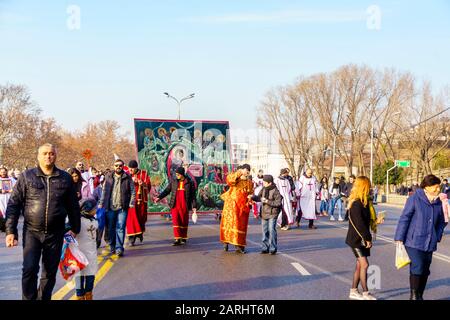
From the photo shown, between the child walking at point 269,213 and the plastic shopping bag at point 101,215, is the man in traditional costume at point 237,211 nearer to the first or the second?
the child walking at point 269,213

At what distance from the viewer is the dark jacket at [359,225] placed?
8914 mm

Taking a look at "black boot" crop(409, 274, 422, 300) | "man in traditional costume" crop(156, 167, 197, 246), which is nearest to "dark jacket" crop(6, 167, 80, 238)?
"black boot" crop(409, 274, 422, 300)

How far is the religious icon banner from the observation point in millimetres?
20141

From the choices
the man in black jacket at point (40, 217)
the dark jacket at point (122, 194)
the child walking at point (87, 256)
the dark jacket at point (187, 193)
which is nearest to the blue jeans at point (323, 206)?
the dark jacket at point (187, 193)

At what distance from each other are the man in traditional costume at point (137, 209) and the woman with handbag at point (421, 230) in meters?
7.82

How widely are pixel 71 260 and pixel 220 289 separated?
2322 millimetres

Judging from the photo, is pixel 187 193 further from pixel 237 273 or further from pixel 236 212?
pixel 237 273

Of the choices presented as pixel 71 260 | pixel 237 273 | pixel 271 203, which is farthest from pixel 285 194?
pixel 71 260

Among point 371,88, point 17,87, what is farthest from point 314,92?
point 17,87

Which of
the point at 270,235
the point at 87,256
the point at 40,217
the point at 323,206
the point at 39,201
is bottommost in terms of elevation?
the point at 323,206

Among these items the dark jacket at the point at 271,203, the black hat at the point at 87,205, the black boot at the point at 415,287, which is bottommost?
the black boot at the point at 415,287

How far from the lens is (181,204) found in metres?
15.3

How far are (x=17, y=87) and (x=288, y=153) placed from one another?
29.3 m
